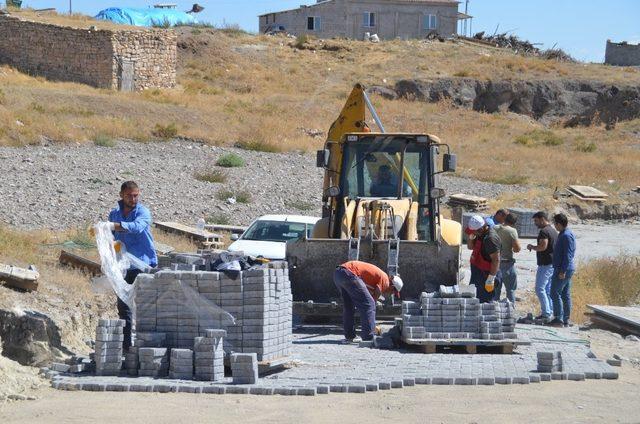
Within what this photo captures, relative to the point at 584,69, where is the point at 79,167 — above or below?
below

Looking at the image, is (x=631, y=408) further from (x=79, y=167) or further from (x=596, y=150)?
(x=596, y=150)

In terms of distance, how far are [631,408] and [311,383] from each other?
9.81ft

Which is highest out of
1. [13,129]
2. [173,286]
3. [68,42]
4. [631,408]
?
[68,42]

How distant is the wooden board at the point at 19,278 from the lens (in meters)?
12.9

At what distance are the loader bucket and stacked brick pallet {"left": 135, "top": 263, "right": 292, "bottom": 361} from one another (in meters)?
3.53

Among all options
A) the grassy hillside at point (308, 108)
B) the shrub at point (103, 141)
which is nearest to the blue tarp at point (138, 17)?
the grassy hillside at point (308, 108)

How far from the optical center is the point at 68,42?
43219 millimetres

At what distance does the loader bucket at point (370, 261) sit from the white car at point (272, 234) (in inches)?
122

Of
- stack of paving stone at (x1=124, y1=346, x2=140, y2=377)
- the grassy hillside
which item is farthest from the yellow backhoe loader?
the grassy hillside

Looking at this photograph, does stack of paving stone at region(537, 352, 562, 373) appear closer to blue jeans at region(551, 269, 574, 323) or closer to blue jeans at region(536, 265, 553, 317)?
blue jeans at region(551, 269, 574, 323)

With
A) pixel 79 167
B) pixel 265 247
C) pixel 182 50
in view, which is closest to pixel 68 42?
pixel 182 50

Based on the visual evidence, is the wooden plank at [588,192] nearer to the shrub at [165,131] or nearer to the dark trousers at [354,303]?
the shrub at [165,131]

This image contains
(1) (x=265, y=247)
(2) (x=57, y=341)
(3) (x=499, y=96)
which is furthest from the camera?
(3) (x=499, y=96)

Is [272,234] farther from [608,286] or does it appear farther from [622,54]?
[622,54]
